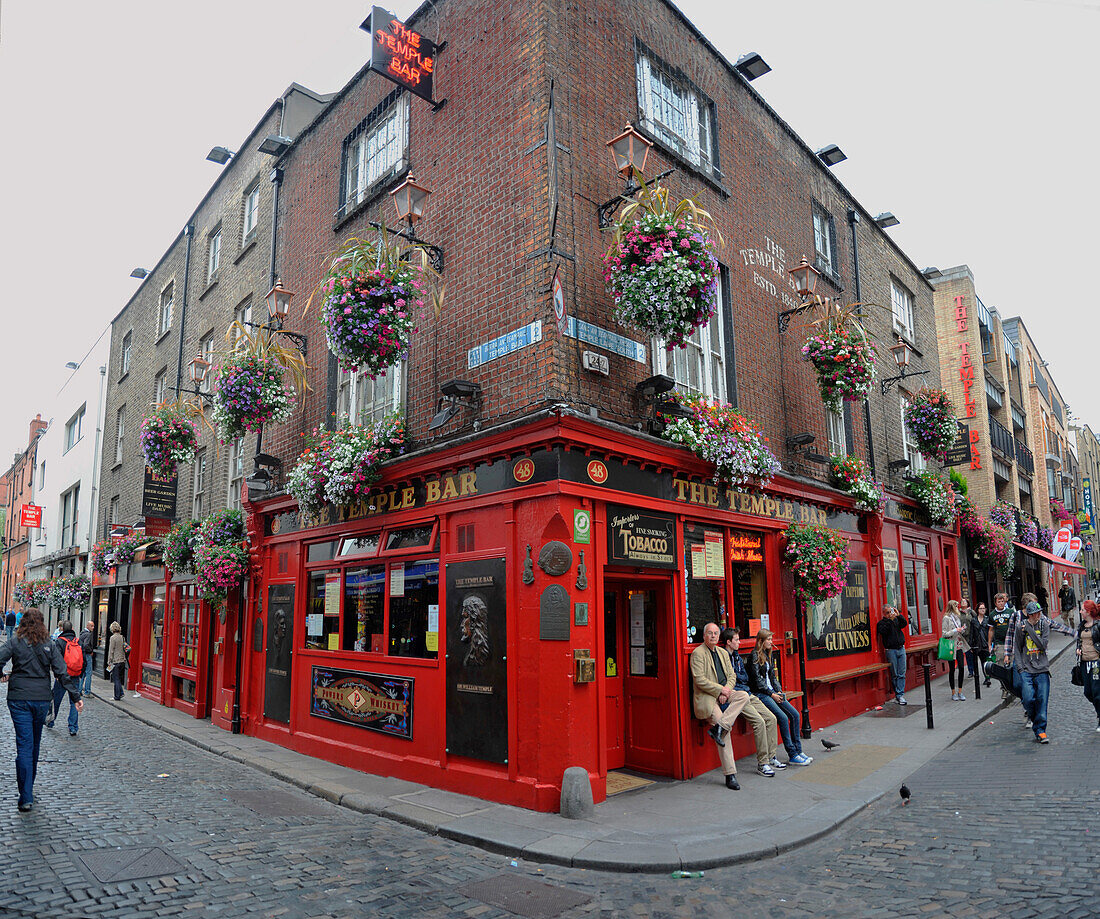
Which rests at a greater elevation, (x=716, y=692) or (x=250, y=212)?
(x=250, y=212)

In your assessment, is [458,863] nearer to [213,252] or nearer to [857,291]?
[857,291]

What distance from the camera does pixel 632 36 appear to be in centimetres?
1060

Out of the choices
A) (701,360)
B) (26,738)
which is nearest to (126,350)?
(26,738)

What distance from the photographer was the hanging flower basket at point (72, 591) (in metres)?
24.2

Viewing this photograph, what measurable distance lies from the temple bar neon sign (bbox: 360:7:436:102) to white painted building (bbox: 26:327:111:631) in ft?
67.6

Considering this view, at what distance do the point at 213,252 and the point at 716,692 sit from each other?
1629 cm

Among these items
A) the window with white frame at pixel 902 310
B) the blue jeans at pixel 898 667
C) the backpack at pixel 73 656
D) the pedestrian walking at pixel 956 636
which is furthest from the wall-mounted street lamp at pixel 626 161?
the window with white frame at pixel 902 310

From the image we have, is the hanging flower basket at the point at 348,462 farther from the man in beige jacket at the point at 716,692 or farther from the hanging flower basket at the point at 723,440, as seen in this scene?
the man in beige jacket at the point at 716,692

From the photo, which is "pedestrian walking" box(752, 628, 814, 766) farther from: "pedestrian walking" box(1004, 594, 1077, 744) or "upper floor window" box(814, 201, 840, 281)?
"upper floor window" box(814, 201, 840, 281)

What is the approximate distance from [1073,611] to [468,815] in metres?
39.3

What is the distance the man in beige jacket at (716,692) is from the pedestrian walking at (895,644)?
603 cm

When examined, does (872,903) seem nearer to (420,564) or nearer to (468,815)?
(468,815)

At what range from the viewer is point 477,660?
850 centimetres

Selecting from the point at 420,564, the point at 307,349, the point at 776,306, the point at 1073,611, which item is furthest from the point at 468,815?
the point at 1073,611
